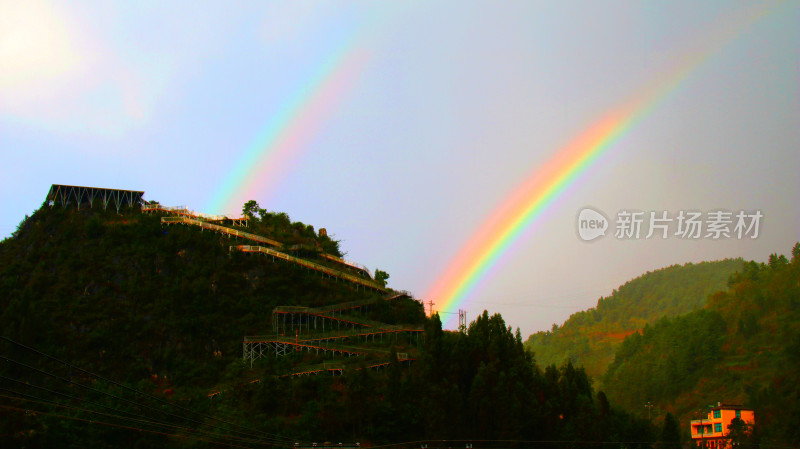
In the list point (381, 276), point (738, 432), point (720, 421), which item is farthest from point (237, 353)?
point (720, 421)

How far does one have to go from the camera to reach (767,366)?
136875mm

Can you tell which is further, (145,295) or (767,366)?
(767,366)

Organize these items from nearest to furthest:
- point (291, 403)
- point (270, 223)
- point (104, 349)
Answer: point (291, 403), point (104, 349), point (270, 223)

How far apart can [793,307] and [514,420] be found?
103271mm

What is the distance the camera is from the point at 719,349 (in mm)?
147500

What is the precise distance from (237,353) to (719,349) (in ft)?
315

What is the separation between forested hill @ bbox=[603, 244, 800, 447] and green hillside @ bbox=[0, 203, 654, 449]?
6283 centimetres

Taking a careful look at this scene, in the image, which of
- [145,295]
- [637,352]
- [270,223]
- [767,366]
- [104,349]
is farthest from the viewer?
[637,352]

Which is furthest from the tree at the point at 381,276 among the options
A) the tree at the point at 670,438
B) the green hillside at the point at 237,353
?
the tree at the point at 670,438

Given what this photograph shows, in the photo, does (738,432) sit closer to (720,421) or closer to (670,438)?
(720,421)

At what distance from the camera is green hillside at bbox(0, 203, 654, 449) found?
6556 centimetres

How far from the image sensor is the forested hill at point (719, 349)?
13588cm

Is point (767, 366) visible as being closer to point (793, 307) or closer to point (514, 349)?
point (793, 307)

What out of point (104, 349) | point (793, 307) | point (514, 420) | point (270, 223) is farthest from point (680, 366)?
point (104, 349)
